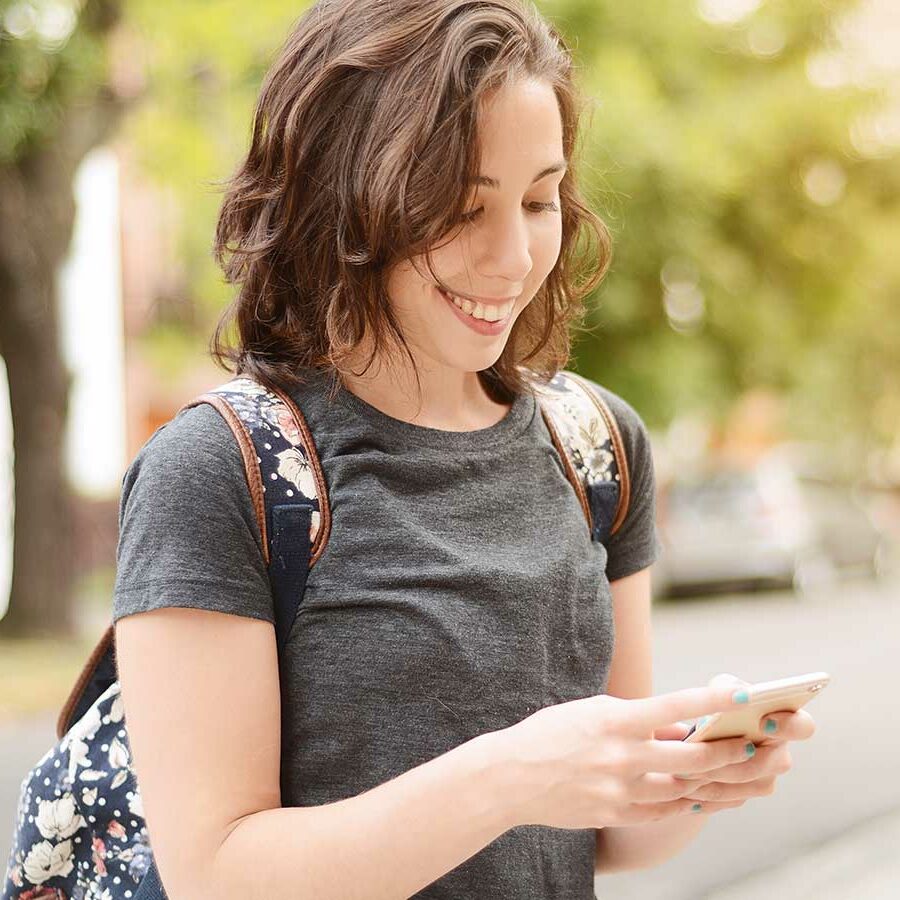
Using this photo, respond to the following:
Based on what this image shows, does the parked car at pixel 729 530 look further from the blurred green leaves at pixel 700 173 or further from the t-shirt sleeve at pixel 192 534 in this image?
the t-shirt sleeve at pixel 192 534

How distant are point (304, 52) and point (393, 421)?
44cm

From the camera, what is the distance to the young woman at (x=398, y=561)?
4.32 ft

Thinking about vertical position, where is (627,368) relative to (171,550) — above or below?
below

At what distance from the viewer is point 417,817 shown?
130cm

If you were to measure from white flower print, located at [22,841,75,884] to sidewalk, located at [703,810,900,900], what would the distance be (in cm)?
409

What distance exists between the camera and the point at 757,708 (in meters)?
1.31

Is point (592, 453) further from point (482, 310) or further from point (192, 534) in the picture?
point (192, 534)

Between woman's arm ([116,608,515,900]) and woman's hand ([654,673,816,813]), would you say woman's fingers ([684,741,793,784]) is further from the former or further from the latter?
woman's arm ([116,608,515,900])

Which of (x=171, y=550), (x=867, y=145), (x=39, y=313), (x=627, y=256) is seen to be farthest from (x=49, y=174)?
(x=171, y=550)

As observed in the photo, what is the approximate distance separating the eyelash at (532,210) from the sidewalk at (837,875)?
4181mm

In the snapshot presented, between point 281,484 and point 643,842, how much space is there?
2.35 feet

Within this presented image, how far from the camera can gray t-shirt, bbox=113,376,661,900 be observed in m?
1.35

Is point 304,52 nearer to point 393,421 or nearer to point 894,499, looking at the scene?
point 393,421

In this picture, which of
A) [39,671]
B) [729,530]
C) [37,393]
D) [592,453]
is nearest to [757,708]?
[592,453]
